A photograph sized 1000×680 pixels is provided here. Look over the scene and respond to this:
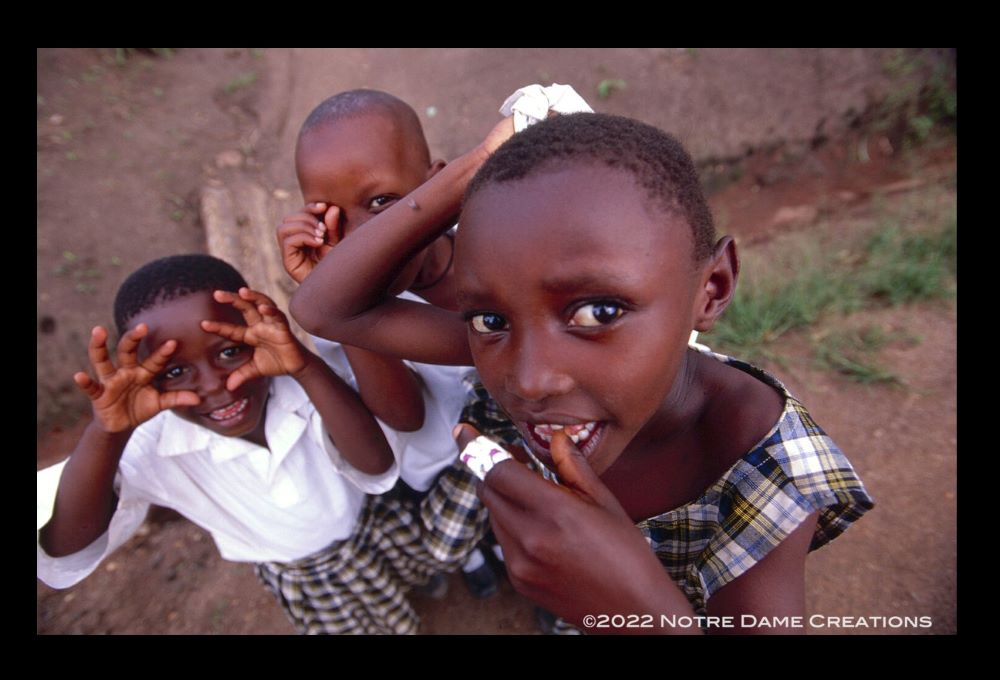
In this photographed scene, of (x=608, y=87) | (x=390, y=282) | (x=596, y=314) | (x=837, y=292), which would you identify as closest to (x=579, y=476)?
(x=596, y=314)

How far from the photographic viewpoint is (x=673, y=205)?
98cm

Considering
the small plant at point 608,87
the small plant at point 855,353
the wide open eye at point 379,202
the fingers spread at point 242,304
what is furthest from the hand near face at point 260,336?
the small plant at point 608,87

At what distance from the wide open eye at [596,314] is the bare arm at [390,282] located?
41 centimetres

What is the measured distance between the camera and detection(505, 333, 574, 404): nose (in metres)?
0.95

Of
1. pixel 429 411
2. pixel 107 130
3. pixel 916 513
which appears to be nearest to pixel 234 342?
pixel 429 411

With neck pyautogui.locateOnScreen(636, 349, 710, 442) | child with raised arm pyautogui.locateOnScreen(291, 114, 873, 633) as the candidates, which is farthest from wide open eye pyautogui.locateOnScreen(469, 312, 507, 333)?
neck pyautogui.locateOnScreen(636, 349, 710, 442)

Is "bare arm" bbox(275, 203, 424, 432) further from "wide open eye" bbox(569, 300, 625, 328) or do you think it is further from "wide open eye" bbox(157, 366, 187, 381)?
"wide open eye" bbox(569, 300, 625, 328)

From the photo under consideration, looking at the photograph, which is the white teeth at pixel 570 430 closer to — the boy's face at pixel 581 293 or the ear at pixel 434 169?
the boy's face at pixel 581 293

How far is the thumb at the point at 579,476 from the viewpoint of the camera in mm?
894

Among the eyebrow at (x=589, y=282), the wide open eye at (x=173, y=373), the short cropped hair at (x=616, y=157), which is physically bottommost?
the wide open eye at (x=173, y=373)

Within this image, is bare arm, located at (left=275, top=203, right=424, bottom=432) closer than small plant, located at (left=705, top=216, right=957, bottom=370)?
Yes

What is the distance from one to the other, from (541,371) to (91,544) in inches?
55.5

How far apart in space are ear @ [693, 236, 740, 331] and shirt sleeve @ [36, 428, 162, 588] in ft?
4.83
